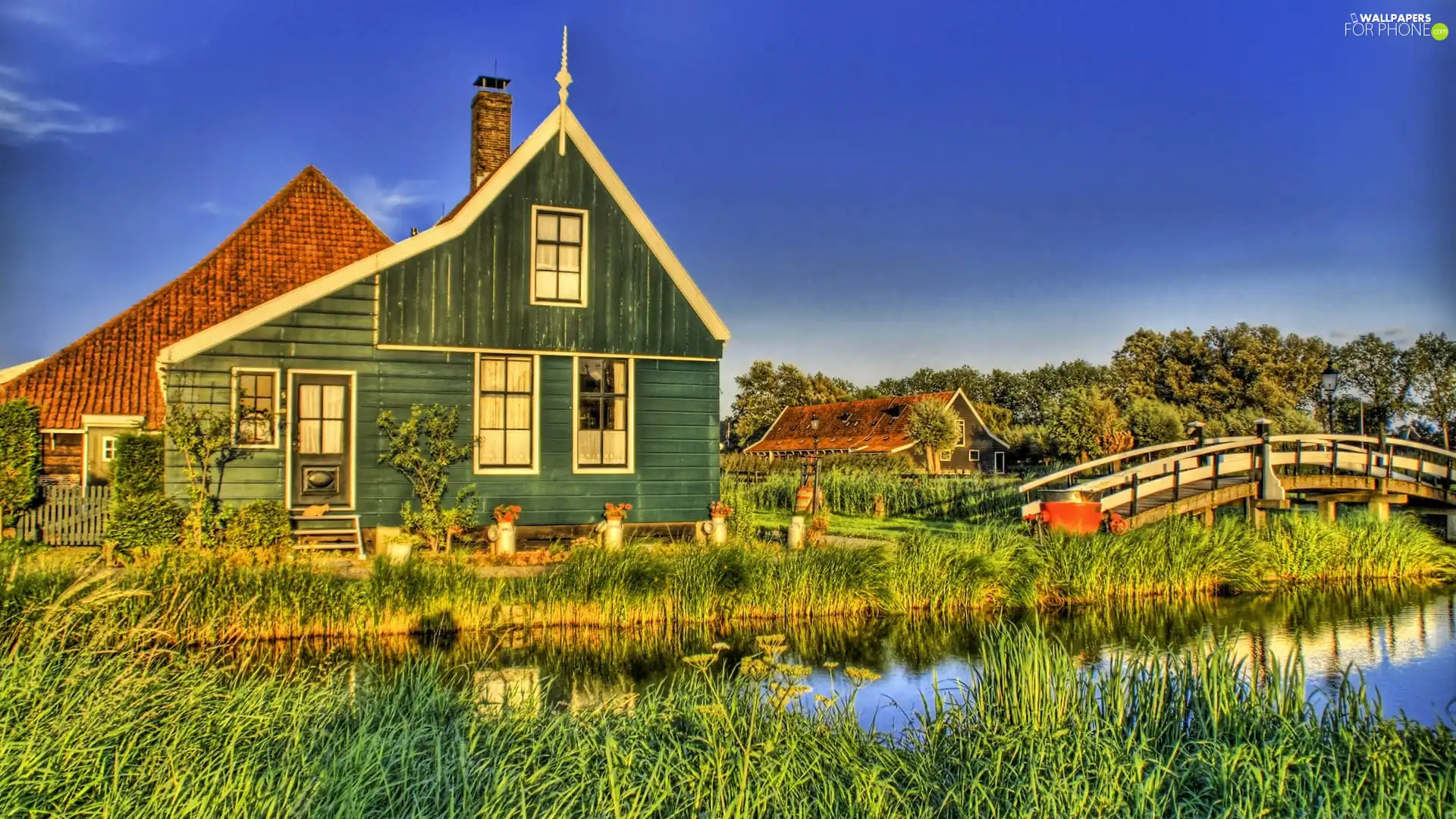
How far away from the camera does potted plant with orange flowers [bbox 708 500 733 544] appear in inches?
634

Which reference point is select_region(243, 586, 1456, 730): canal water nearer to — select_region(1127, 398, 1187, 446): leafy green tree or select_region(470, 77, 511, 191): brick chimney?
select_region(470, 77, 511, 191): brick chimney

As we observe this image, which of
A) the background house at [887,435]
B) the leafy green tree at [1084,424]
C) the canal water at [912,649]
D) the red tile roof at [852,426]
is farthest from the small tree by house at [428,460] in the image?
the leafy green tree at [1084,424]

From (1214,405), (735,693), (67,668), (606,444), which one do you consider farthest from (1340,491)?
(1214,405)

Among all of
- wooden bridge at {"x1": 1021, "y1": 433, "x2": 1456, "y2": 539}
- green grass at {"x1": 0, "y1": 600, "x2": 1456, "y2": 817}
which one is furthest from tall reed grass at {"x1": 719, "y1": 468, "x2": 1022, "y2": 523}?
green grass at {"x1": 0, "y1": 600, "x2": 1456, "y2": 817}

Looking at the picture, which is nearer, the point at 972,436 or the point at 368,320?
the point at 368,320

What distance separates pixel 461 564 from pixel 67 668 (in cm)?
598

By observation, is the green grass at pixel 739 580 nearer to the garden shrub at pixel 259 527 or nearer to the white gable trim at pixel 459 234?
the garden shrub at pixel 259 527

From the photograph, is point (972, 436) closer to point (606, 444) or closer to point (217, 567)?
point (606, 444)

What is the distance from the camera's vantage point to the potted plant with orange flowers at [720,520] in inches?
634

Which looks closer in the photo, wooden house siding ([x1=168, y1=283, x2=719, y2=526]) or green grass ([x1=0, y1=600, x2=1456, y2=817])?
green grass ([x1=0, y1=600, x2=1456, y2=817])

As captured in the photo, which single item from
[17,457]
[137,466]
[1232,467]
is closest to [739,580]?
[137,466]

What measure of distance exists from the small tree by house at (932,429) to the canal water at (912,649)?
110ft

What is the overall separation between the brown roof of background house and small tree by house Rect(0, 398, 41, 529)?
135 inches

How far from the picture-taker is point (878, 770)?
17.7 feet
